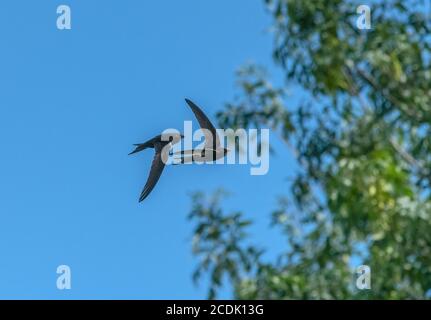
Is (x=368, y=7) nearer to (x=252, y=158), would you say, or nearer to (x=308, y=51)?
(x=308, y=51)

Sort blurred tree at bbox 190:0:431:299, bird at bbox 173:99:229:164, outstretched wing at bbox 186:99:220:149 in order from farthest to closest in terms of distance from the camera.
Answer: blurred tree at bbox 190:0:431:299, outstretched wing at bbox 186:99:220:149, bird at bbox 173:99:229:164

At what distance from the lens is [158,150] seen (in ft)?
11.2

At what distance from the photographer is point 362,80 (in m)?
10.1

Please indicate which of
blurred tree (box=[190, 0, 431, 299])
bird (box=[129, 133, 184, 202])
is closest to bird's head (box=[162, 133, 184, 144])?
bird (box=[129, 133, 184, 202])

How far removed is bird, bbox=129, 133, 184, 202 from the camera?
3.34m

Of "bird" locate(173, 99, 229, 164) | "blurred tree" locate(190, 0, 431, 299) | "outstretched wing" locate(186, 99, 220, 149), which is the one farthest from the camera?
"blurred tree" locate(190, 0, 431, 299)

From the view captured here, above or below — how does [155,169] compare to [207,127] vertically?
below

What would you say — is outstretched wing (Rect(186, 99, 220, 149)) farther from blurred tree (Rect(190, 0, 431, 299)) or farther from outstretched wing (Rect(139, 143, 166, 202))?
blurred tree (Rect(190, 0, 431, 299))

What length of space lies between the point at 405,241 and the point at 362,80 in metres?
2.06

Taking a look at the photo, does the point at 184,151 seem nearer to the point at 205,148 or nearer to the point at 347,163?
the point at 205,148

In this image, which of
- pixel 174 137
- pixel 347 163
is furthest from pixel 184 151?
pixel 347 163

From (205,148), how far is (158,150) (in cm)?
16
